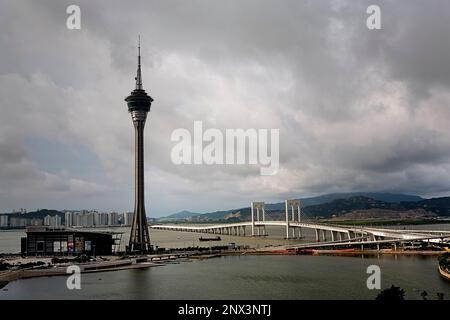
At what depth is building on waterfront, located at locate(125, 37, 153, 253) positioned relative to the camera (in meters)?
89.2

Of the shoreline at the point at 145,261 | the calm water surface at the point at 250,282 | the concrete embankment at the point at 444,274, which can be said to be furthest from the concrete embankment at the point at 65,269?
the concrete embankment at the point at 444,274

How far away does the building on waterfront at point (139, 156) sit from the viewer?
293ft

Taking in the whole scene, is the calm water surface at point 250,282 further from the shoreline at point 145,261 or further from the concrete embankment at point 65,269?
the shoreline at point 145,261

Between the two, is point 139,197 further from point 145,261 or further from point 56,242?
point 145,261

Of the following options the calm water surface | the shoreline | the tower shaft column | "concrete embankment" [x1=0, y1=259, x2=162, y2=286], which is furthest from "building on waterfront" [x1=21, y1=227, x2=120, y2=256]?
the calm water surface

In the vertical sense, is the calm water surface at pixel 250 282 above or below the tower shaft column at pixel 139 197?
below

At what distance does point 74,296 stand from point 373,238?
6320cm

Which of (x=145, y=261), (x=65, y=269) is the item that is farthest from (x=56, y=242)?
(x=65, y=269)

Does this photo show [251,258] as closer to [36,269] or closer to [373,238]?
[373,238]

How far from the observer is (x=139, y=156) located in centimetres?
9256

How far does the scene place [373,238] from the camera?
88.9 meters

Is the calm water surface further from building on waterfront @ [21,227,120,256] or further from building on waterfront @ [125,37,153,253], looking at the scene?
building on waterfront @ [125,37,153,253]
